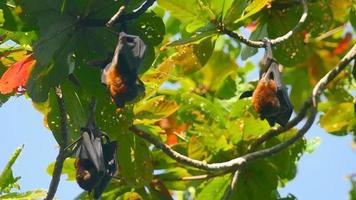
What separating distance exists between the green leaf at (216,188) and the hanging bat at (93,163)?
986 millimetres

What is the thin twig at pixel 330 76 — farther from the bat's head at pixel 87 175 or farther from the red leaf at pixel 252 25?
the bat's head at pixel 87 175

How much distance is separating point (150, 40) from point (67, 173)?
1.05m

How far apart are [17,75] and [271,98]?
83cm

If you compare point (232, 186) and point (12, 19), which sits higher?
point (12, 19)

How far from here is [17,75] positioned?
2.87 m

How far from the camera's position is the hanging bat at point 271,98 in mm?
2961

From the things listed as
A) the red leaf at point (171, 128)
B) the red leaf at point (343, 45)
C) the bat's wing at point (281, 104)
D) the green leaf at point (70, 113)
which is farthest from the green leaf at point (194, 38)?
the red leaf at point (343, 45)

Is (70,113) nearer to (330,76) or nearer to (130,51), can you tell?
(130,51)

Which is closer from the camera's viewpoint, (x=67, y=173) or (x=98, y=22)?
(x=98, y=22)

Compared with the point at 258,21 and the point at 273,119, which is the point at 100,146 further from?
the point at 258,21

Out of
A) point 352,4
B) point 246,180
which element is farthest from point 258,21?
point 246,180

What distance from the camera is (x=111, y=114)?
3283mm

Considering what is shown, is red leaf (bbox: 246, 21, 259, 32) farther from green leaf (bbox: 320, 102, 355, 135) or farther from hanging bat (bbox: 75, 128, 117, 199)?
hanging bat (bbox: 75, 128, 117, 199)

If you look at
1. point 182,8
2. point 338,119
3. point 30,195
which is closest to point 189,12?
point 182,8
